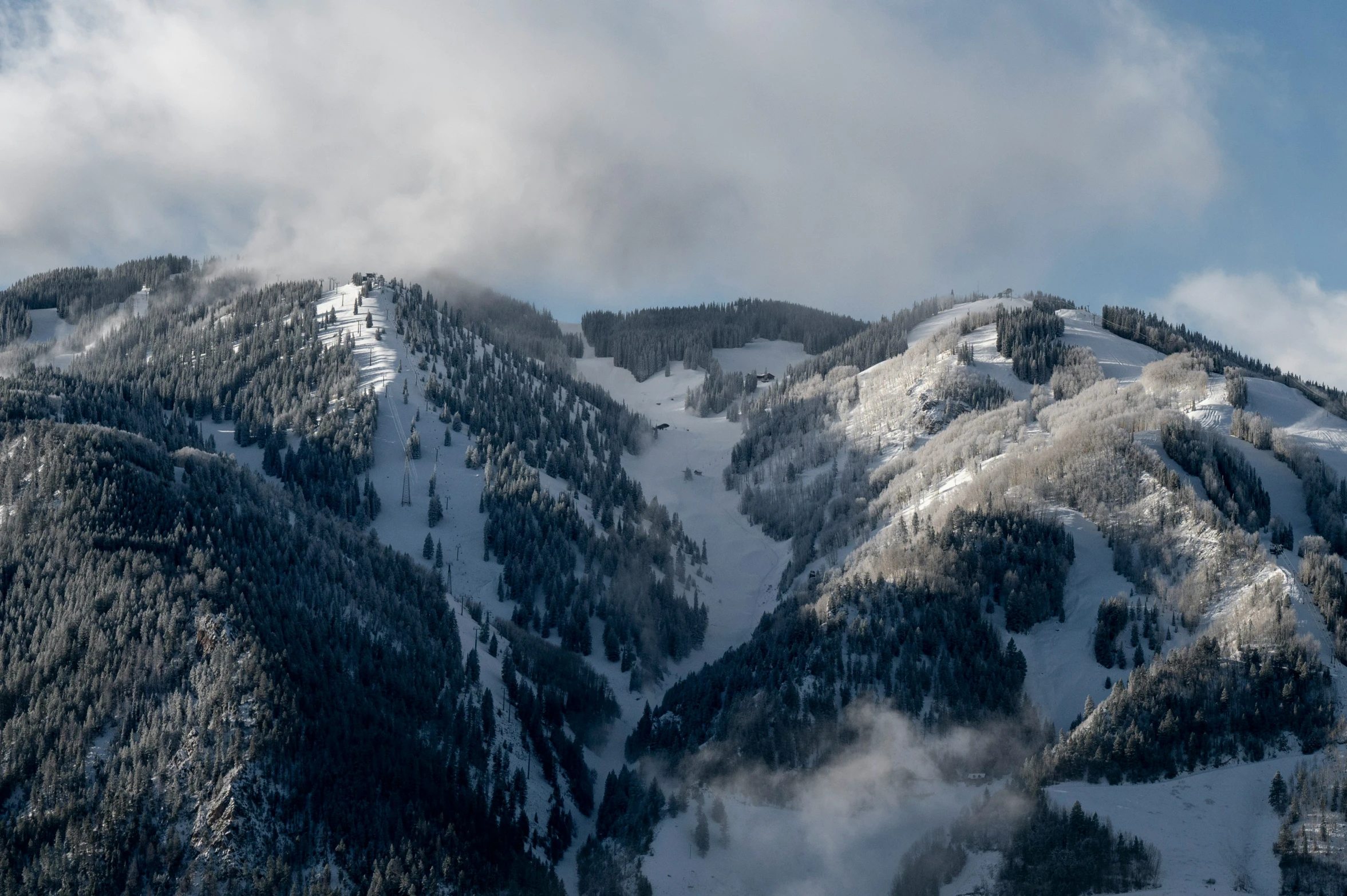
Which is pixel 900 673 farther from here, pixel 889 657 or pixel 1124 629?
pixel 1124 629

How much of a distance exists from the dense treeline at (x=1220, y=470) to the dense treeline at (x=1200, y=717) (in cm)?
2387

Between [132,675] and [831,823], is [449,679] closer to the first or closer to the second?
[132,675]

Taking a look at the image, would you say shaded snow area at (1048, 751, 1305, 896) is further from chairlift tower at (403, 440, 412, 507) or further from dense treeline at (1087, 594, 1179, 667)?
chairlift tower at (403, 440, 412, 507)

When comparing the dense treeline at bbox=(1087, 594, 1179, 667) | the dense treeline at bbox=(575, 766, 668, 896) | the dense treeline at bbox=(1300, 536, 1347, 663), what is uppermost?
the dense treeline at bbox=(1300, 536, 1347, 663)

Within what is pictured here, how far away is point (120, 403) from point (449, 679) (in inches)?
3435

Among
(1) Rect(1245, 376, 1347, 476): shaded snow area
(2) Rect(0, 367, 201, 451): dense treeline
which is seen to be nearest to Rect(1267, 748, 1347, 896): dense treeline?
(1) Rect(1245, 376, 1347, 476): shaded snow area

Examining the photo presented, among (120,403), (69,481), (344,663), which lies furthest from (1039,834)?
(120,403)

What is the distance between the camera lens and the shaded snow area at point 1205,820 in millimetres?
92562

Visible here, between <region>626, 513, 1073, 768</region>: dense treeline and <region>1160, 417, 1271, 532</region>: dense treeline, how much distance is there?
58.3 feet

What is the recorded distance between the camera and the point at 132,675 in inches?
4222

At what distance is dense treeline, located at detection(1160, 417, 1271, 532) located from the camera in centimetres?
13050

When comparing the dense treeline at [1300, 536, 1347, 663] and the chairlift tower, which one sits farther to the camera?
the chairlift tower

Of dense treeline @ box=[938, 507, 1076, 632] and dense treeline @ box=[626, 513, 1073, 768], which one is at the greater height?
dense treeline @ box=[938, 507, 1076, 632]

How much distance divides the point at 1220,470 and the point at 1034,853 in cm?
6120
